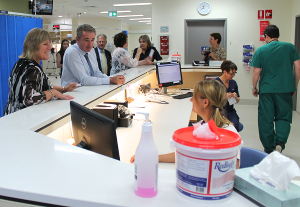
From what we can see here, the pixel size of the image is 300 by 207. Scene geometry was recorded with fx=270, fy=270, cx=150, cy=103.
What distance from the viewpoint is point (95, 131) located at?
3.81ft

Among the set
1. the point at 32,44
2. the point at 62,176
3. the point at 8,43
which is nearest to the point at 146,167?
the point at 62,176

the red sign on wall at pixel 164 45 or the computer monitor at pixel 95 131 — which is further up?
the red sign on wall at pixel 164 45

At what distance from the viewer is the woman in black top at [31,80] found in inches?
69.1

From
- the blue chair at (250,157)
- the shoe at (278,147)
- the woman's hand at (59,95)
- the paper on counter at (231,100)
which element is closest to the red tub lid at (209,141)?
the blue chair at (250,157)

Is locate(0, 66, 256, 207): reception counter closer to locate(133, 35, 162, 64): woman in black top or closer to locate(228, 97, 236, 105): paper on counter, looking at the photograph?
locate(228, 97, 236, 105): paper on counter

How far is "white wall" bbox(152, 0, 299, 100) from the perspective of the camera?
6.42m

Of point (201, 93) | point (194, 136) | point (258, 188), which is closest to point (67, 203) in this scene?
point (194, 136)

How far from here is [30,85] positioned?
181 cm

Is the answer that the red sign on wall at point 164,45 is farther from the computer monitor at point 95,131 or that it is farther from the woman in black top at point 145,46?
the computer monitor at point 95,131

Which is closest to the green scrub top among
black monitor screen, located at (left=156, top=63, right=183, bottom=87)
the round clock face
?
black monitor screen, located at (left=156, top=63, right=183, bottom=87)

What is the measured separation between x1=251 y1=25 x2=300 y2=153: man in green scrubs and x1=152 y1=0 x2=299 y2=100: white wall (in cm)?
320

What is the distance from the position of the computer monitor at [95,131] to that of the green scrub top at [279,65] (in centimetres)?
295

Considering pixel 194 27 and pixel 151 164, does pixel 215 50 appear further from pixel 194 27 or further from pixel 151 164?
pixel 151 164

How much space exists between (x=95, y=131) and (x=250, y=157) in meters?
0.96
